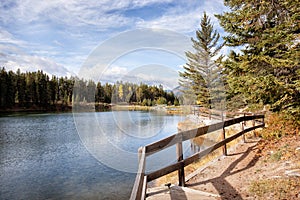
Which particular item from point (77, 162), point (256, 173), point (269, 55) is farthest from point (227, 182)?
point (77, 162)

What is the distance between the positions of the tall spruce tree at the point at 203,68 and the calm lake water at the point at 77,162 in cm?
804

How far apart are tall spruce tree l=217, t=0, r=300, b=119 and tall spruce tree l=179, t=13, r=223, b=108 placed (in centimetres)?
1577

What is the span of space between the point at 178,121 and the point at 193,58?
12697 mm

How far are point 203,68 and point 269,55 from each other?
1894 centimetres

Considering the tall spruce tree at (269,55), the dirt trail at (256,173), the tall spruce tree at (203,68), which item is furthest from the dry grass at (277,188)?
the tall spruce tree at (203,68)

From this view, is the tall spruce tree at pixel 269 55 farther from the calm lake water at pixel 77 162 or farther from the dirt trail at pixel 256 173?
the calm lake water at pixel 77 162

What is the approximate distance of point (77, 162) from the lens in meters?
15.1

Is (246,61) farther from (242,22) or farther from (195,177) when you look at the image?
(195,177)

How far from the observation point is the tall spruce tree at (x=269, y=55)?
767cm

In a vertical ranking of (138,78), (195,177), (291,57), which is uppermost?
(291,57)

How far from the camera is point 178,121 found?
19.9 meters

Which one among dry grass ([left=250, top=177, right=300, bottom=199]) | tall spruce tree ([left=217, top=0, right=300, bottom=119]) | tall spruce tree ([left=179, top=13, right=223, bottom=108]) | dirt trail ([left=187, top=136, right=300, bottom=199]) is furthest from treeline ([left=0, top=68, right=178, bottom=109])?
dry grass ([left=250, top=177, right=300, bottom=199])

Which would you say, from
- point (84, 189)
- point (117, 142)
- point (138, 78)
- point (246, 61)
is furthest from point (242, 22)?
point (117, 142)

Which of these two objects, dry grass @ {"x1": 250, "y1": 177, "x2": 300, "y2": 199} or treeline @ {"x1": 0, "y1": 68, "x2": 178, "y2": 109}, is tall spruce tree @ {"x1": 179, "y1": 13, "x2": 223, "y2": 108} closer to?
dry grass @ {"x1": 250, "y1": 177, "x2": 300, "y2": 199}
